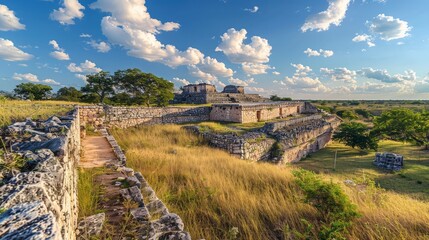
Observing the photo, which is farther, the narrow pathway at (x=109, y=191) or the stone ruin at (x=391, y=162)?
the stone ruin at (x=391, y=162)

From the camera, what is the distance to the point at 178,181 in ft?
19.0

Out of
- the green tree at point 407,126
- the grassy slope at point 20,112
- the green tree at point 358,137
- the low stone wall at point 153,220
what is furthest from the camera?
the green tree at point 407,126

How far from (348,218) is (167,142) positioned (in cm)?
902

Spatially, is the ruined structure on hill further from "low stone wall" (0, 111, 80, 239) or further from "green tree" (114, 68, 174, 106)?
"low stone wall" (0, 111, 80, 239)

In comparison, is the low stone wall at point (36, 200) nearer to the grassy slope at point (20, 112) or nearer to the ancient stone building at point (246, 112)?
the grassy slope at point (20, 112)

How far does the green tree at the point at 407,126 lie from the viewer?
64.2 feet

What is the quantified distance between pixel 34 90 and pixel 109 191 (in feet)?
111

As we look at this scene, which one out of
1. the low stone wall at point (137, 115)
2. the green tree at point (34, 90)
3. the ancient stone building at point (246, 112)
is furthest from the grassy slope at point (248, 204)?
the green tree at point (34, 90)

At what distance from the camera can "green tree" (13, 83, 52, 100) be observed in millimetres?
28375

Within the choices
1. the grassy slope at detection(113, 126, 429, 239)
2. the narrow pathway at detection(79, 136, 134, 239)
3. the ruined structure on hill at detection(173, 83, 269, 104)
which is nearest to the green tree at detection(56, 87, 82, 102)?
the ruined structure on hill at detection(173, 83, 269, 104)

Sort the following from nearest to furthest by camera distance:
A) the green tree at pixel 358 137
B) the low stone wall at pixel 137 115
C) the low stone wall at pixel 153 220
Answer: the low stone wall at pixel 153 220, the low stone wall at pixel 137 115, the green tree at pixel 358 137

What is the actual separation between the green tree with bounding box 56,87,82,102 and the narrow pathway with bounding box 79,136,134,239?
30448 mm

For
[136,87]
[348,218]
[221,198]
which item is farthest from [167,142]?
[136,87]

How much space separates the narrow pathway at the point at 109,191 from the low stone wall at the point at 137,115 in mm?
6663
